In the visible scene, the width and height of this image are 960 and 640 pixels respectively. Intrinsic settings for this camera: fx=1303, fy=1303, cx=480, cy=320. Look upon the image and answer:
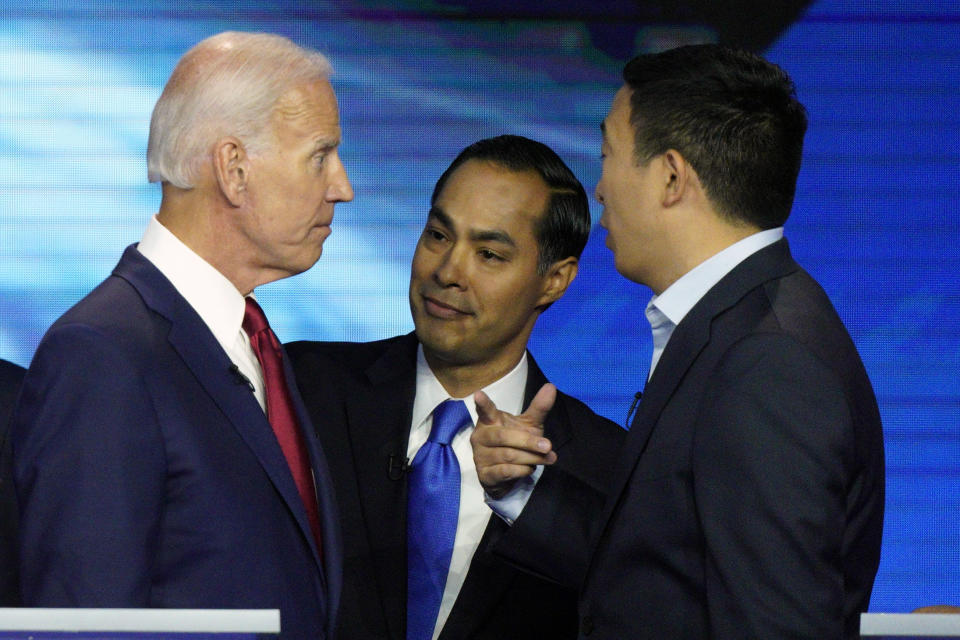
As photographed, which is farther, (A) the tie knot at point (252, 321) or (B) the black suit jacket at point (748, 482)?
(A) the tie knot at point (252, 321)

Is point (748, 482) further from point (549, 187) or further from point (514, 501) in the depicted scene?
point (549, 187)

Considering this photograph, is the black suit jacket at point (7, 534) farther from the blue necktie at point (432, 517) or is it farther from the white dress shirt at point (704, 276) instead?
the white dress shirt at point (704, 276)

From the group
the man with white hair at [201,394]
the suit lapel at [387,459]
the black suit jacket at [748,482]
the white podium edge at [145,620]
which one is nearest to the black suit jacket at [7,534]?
the man with white hair at [201,394]

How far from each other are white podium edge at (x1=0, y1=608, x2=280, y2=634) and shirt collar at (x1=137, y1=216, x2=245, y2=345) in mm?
838

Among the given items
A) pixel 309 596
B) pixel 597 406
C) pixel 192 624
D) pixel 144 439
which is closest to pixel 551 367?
pixel 597 406

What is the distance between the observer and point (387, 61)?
4027 millimetres

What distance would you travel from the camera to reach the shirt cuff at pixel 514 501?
8.34 feet

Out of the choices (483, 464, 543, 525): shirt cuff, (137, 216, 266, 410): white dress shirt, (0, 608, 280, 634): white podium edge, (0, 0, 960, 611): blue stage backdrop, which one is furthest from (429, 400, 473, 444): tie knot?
(0, 608, 280, 634): white podium edge

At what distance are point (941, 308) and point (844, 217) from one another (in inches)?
16.2

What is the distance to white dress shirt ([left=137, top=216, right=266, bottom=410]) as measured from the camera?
214 centimetres

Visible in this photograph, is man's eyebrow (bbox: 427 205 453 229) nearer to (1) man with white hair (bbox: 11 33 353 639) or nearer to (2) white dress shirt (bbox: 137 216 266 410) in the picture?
(1) man with white hair (bbox: 11 33 353 639)

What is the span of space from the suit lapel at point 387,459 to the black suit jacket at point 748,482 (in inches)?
26.2

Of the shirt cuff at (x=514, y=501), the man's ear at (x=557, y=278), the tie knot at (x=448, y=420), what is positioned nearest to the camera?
the shirt cuff at (x=514, y=501)

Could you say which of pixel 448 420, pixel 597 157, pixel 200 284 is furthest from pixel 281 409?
pixel 597 157
